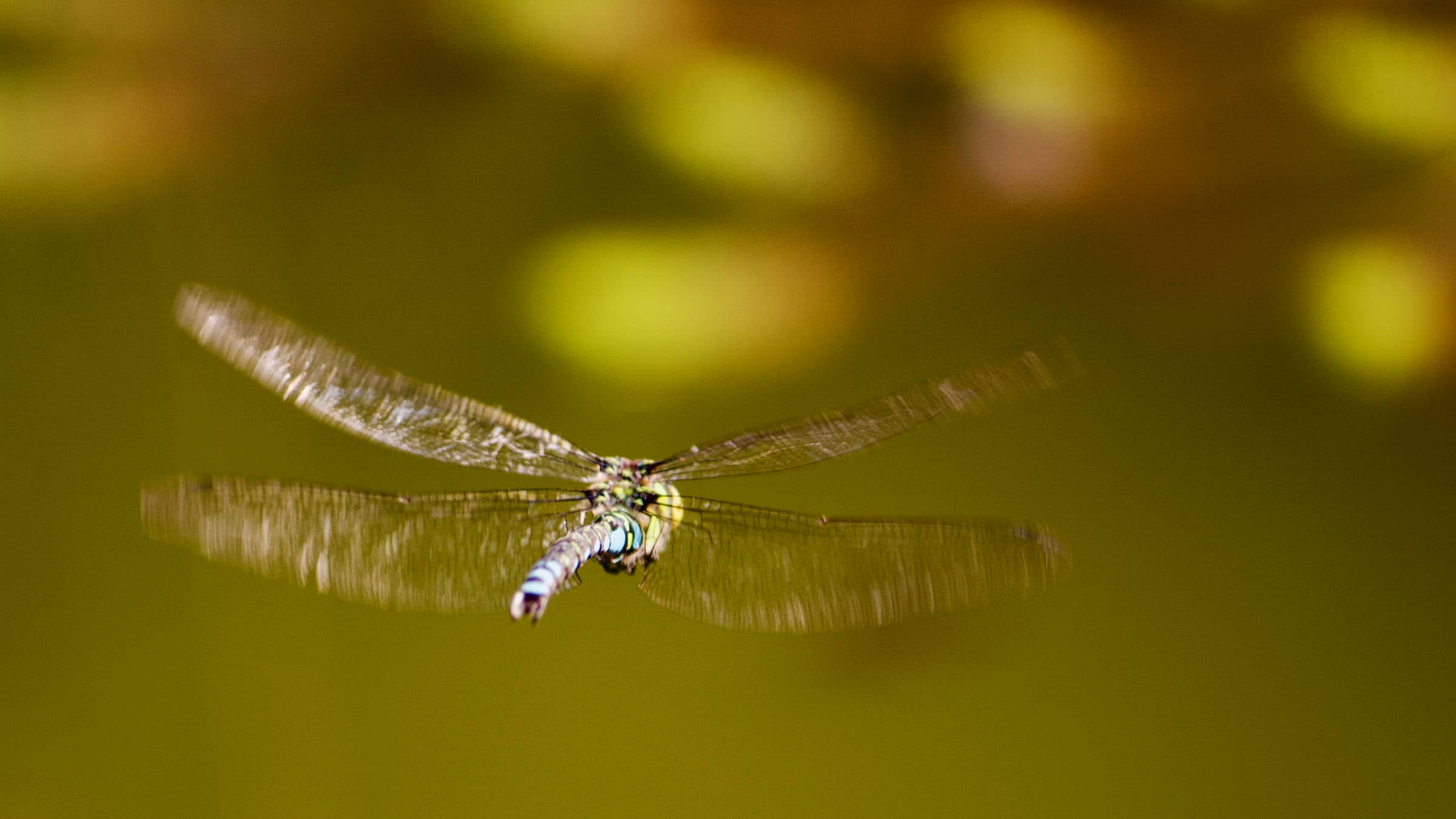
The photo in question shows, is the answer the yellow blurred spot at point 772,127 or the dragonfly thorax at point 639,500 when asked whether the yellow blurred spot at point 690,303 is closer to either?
the yellow blurred spot at point 772,127

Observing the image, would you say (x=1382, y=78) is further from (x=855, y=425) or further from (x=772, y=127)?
(x=855, y=425)

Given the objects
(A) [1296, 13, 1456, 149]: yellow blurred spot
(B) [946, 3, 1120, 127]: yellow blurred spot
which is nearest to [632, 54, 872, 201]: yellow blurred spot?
(B) [946, 3, 1120, 127]: yellow blurred spot

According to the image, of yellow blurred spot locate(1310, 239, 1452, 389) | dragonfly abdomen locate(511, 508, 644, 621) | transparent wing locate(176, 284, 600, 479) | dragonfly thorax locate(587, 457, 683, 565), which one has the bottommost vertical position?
dragonfly abdomen locate(511, 508, 644, 621)

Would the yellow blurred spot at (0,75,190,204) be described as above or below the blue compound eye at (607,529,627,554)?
above

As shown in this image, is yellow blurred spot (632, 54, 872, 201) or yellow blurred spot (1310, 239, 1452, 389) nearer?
yellow blurred spot (1310, 239, 1452, 389)

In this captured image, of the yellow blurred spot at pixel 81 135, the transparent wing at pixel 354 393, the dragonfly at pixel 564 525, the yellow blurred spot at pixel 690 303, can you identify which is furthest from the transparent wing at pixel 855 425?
the yellow blurred spot at pixel 81 135

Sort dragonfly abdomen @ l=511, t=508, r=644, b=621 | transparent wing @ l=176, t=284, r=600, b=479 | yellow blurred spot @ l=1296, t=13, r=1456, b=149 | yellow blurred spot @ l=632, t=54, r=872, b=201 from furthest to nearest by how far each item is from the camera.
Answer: yellow blurred spot @ l=632, t=54, r=872, b=201 < yellow blurred spot @ l=1296, t=13, r=1456, b=149 < transparent wing @ l=176, t=284, r=600, b=479 < dragonfly abdomen @ l=511, t=508, r=644, b=621

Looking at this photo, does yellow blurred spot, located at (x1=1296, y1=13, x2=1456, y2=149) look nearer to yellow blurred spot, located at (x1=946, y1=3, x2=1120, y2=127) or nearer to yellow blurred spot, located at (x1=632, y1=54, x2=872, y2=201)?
yellow blurred spot, located at (x1=946, y1=3, x2=1120, y2=127)

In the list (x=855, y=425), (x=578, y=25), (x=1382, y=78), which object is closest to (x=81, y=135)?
(x=578, y=25)

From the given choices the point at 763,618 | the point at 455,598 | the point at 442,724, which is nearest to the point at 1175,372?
the point at 763,618
